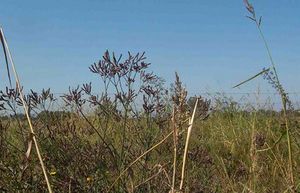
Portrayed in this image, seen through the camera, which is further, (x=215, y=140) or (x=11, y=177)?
(x=215, y=140)

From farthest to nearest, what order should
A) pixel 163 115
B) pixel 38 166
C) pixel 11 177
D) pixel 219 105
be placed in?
1. pixel 219 105
2. pixel 163 115
3. pixel 38 166
4. pixel 11 177

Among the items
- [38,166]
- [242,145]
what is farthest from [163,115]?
[242,145]

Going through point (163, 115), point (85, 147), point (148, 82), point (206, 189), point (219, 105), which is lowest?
point (206, 189)

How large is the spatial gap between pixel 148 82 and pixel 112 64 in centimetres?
34

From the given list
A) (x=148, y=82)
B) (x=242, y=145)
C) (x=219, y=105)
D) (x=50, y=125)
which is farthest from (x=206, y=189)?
(x=219, y=105)

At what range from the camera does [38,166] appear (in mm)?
2463

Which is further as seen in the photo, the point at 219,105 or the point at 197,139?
the point at 219,105

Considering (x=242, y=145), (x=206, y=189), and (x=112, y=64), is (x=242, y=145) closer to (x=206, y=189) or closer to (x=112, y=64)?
(x=206, y=189)

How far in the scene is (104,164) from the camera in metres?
2.51

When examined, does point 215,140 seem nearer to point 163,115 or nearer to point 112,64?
point 163,115

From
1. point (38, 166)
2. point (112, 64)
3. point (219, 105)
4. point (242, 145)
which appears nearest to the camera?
point (38, 166)

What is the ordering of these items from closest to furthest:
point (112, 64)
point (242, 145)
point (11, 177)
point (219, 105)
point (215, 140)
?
point (11, 177) → point (112, 64) → point (242, 145) → point (215, 140) → point (219, 105)

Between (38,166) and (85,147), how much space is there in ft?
1.19

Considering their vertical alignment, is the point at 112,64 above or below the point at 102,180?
above
